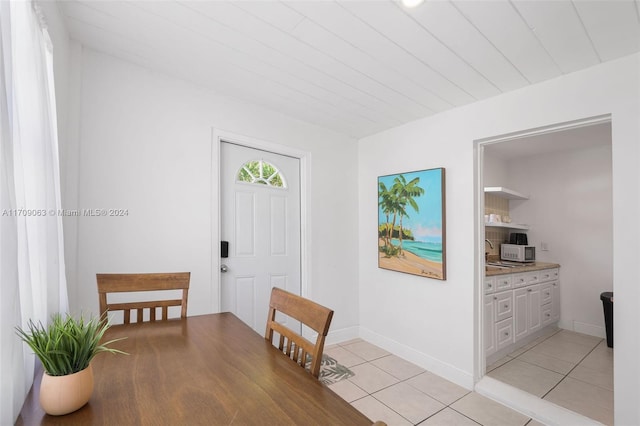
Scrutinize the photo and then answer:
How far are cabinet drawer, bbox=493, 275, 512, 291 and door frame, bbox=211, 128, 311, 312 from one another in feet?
6.47

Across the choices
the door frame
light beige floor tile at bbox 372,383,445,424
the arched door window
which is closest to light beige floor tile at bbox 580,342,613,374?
light beige floor tile at bbox 372,383,445,424

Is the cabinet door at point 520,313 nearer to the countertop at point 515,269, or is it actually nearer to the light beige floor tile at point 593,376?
the countertop at point 515,269

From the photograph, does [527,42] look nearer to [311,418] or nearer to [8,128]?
[311,418]

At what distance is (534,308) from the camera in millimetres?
3531

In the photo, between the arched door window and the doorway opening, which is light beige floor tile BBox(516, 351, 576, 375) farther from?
the arched door window

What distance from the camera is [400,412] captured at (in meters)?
2.14

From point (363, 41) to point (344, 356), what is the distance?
9.43 ft

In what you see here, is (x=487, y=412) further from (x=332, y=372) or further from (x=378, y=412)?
(x=332, y=372)

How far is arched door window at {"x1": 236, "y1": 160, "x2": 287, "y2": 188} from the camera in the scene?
2.86 m

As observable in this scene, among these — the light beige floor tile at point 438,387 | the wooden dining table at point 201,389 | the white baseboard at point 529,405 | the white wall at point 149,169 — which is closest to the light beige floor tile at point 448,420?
the light beige floor tile at point 438,387

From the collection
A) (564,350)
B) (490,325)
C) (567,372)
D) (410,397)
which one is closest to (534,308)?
(564,350)

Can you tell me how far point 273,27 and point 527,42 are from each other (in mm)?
1529

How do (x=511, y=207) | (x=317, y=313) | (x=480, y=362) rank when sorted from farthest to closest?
1. (x=511, y=207)
2. (x=480, y=362)
3. (x=317, y=313)

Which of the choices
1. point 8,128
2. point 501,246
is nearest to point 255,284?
point 8,128
